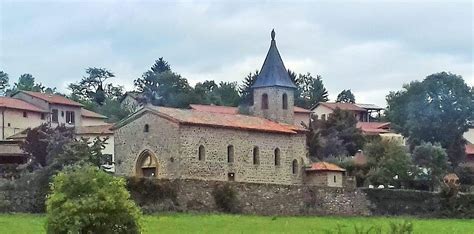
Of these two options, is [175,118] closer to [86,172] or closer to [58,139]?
[58,139]

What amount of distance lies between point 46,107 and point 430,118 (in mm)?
33623

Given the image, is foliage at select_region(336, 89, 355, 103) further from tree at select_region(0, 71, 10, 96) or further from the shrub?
the shrub

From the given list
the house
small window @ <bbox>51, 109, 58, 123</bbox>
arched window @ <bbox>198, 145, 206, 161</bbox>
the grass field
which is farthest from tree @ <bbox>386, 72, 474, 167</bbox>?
the grass field

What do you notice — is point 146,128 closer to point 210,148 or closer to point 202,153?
point 202,153

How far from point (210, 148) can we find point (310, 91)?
102 metres

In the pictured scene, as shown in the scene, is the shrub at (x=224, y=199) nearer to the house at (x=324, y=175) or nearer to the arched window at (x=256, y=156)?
the arched window at (x=256, y=156)

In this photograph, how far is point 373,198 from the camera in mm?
59844

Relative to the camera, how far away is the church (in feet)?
205

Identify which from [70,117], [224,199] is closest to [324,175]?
[224,199]

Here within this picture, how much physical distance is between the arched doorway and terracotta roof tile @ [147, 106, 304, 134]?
2831 mm

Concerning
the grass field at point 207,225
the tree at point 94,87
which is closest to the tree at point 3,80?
the tree at point 94,87

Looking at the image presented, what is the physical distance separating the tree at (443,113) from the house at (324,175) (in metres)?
21.1

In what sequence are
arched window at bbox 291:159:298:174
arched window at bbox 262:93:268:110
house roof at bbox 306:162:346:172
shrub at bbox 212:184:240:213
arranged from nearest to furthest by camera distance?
shrub at bbox 212:184:240:213 < house roof at bbox 306:162:346:172 < arched window at bbox 291:159:298:174 < arched window at bbox 262:93:268:110

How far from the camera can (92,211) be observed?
95.5 feet
